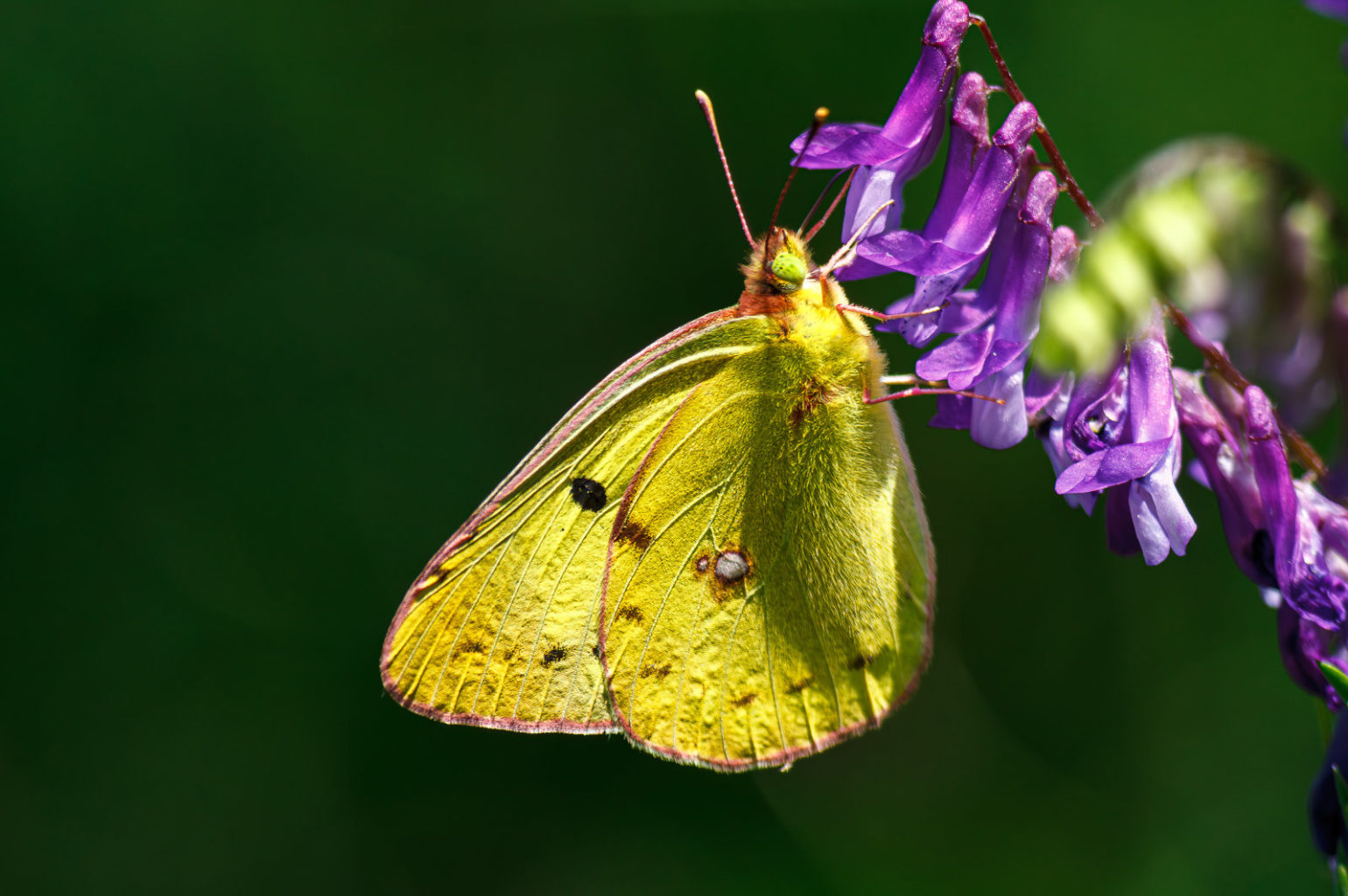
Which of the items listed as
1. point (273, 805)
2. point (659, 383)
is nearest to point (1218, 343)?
point (659, 383)

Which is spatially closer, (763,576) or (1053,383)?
(1053,383)

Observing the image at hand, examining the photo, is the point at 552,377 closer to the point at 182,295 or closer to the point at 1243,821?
the point at 182,295

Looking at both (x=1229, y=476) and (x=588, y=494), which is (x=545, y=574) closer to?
(x=588, y=494)

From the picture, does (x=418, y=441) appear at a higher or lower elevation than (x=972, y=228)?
lower

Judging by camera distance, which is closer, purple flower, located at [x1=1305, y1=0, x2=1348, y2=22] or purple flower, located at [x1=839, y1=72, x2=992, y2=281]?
purple flower, located at [x1=1305, y1=0, x2=1348, y2=22]

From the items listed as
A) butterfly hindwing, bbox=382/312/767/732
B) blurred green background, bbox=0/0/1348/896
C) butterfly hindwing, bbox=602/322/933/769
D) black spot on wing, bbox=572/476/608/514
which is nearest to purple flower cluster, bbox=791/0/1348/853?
butterfly hindwing, bbox=602/322/933/769

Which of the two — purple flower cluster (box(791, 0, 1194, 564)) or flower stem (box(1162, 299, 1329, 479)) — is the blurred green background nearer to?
purple flower cluster (box(791, 0, 1194, 564))

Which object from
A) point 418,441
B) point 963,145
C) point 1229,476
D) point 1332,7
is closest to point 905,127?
point 963,145
